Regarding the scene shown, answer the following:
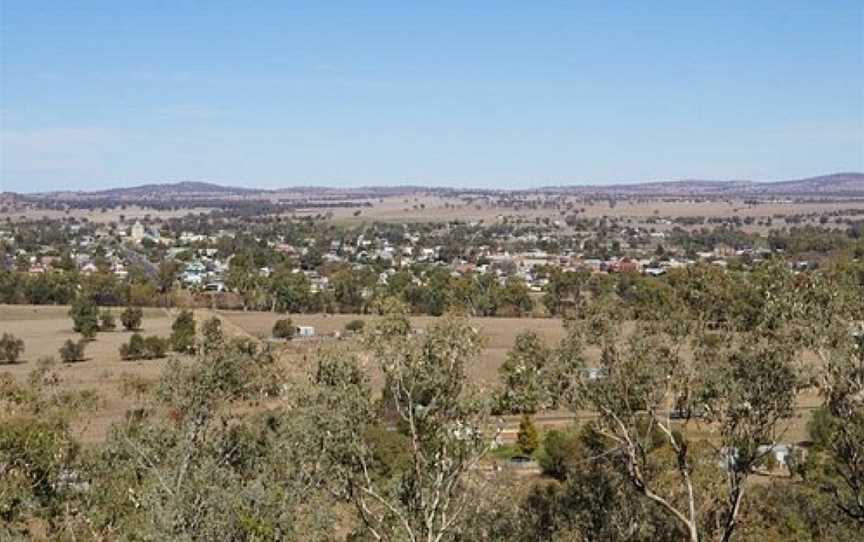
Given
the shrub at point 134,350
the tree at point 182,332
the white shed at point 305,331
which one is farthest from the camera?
the white shed at point 305,331

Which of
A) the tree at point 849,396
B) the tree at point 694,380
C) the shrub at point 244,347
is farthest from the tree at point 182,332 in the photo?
the tree at point 849,396

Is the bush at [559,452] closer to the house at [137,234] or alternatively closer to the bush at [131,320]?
the bush at [131,320]

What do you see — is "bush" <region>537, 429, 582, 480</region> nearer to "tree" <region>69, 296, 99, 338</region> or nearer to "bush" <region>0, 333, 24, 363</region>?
"bush" <region>0, 333, 24, 363</region>

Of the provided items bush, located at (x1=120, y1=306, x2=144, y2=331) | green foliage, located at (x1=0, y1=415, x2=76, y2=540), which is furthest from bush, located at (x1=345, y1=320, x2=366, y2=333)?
bush, located at (x1=120, y1=306, x2=144, y2=331)

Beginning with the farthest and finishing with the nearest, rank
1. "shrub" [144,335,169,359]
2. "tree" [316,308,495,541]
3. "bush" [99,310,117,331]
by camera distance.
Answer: "bush" [99,310,117,331], "shrub" [144,335,169,359], "tree" [316,308,495,541]

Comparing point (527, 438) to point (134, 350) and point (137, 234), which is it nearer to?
point (134, 350)

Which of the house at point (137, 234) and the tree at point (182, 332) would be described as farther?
the house at point (137, 234)

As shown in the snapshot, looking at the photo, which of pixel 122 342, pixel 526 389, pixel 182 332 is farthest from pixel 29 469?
pixel 122 342
